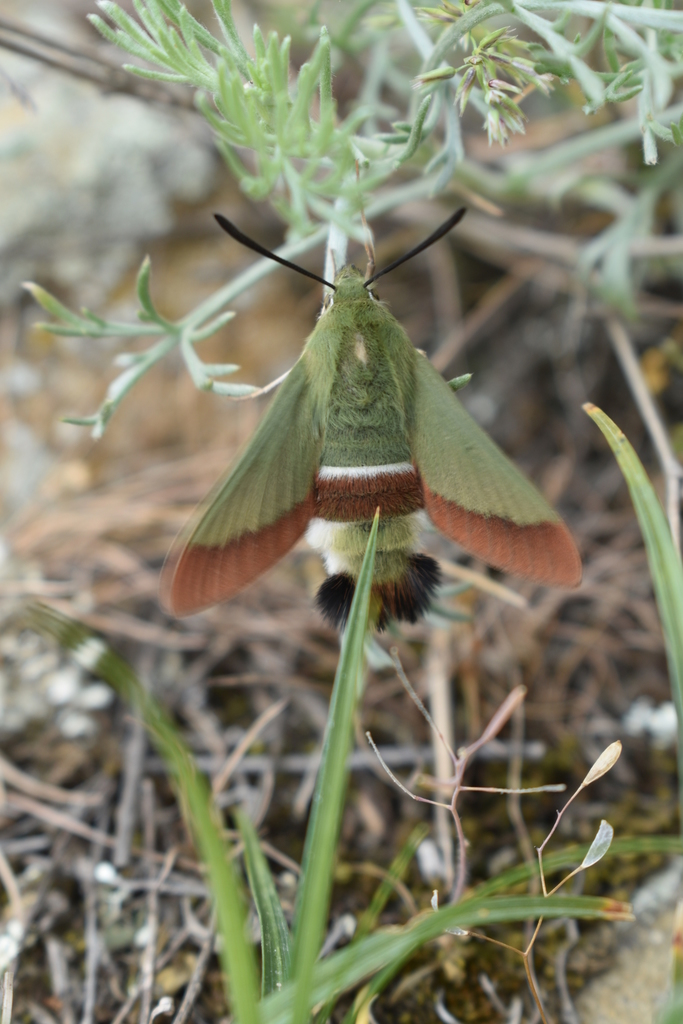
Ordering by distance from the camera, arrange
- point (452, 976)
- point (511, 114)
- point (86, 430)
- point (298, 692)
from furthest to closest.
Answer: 1. point (86, 430)
2. point (298, 692)
3. point (452, 976)
4. point (511, 114)

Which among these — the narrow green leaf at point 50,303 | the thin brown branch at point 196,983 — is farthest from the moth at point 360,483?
the thin brown branch at point 196,983

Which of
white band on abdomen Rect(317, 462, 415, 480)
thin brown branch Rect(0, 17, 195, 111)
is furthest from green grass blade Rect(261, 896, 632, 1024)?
thin brown branch Rect(0, 17, 195, 111)

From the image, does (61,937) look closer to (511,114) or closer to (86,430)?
(86,430)

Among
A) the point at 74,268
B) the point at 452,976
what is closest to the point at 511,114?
the point at 452,976

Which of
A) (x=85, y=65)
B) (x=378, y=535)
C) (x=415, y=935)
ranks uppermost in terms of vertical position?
(x=85, y=65)

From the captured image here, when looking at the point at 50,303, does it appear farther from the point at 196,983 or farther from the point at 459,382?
the point at 196,983

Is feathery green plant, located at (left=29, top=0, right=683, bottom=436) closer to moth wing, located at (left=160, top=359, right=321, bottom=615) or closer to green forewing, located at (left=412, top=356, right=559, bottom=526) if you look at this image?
moth wing, located at (left=160, top=359, right=321, bottom=615)

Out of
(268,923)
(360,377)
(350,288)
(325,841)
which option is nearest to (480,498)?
(360,377)
